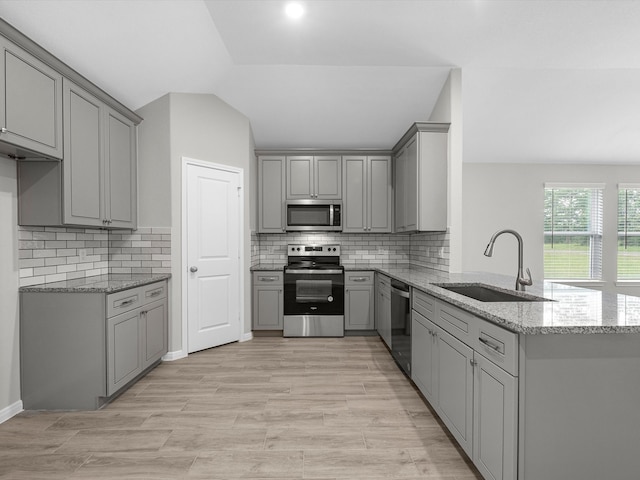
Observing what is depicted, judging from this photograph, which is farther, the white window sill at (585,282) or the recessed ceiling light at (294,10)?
the white window sill at (585,282)

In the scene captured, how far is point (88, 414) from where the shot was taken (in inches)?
107

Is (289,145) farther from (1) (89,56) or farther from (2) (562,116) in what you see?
(2) (562,116)

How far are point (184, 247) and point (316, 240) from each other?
2.09 metres

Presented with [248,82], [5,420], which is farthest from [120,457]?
[248,82]

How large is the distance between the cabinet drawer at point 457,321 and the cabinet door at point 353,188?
2807 millimetres

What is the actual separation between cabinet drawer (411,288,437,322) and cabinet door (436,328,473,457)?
0.53 ft

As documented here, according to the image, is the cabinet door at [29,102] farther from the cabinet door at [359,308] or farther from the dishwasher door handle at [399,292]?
the cabinet door at [359,308]

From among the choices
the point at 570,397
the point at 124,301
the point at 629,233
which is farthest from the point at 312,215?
the point at 629,233

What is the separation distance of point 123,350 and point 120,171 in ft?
5.77

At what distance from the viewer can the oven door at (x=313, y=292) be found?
474cm

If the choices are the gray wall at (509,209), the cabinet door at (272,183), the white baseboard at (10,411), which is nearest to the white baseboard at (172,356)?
the white baseboard at (10,411)

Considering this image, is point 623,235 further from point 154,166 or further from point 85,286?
point 85,286

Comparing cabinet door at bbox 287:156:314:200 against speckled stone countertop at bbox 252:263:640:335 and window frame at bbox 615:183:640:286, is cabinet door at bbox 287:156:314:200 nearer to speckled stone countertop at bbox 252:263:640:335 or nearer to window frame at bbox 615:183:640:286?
speckled stone countertop at bbox 252:263:640:335

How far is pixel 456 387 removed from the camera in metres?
2.14
